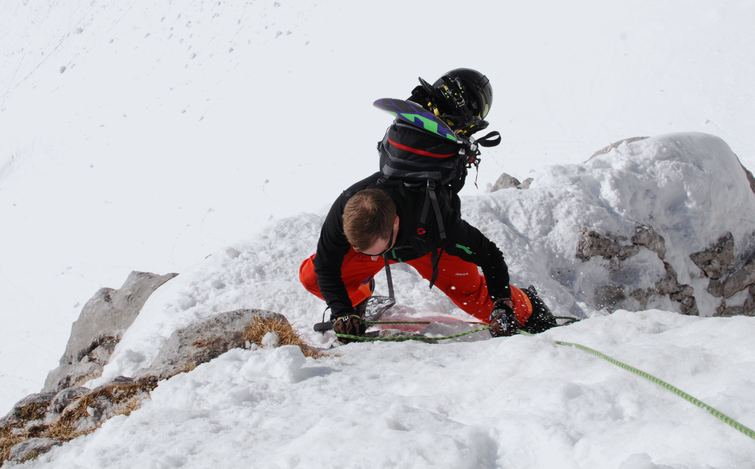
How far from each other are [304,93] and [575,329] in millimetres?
11224

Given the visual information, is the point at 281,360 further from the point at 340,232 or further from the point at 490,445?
the point at 490,445

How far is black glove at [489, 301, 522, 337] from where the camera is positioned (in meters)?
3.45

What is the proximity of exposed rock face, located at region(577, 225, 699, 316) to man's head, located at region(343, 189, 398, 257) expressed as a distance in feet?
10.6

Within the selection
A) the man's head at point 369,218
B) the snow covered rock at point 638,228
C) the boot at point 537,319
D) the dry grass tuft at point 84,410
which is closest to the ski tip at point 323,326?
the man's head at point 369,218

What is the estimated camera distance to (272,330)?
10.6 feet

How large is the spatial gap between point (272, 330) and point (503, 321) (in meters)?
1.64

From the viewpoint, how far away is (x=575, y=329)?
268cm

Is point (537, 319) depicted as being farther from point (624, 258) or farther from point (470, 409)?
point (624, 258)

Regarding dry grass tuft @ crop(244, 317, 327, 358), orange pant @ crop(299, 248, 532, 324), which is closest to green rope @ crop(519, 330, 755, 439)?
orange pant @ crop(299, 248, 532, 324)

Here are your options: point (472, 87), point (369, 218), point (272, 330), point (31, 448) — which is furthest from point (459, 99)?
point (31, 448)

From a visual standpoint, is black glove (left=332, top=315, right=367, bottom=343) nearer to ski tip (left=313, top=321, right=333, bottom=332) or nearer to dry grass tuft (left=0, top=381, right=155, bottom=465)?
ski tip (left=313, top=321, right=333, bottom=332)

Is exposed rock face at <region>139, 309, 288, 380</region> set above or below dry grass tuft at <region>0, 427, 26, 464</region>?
above

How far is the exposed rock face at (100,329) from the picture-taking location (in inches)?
172

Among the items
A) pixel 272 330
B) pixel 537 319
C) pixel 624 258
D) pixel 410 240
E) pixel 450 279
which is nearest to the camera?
pixel 410 240
